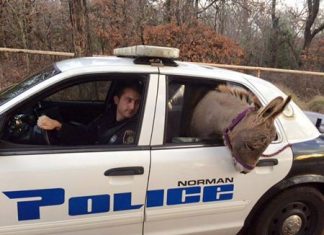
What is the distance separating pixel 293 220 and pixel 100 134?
1.81m

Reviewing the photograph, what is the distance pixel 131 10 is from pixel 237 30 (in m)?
9.73

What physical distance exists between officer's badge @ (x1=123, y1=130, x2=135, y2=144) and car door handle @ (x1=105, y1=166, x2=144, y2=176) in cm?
20

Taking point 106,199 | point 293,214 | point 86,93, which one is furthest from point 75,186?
point 293,214

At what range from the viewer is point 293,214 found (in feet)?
A: 12.3

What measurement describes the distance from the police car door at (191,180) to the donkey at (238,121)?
0.36ft

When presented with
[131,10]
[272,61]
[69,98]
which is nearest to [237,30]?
[272,61]

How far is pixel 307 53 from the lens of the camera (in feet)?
75.9

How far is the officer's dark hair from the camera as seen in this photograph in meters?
3.14

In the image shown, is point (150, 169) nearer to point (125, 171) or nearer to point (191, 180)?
point (125, 171)

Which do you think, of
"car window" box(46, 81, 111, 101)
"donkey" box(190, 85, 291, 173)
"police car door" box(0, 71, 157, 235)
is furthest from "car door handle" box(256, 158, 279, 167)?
"car window" box(46, 81, 111, 101)

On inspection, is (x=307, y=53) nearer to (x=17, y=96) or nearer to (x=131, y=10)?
(x=131, y=10)

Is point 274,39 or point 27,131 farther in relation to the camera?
point 274,39

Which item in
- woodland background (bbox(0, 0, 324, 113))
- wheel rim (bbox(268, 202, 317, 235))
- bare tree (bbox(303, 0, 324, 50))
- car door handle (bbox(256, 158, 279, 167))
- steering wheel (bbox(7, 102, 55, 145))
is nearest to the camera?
steering wheel (bbox(7, 102, 55, 145))

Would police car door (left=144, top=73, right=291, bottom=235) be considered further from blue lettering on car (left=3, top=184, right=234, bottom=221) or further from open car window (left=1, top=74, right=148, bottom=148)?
open car window (left=1, top=74, right=148, bottom=148)
